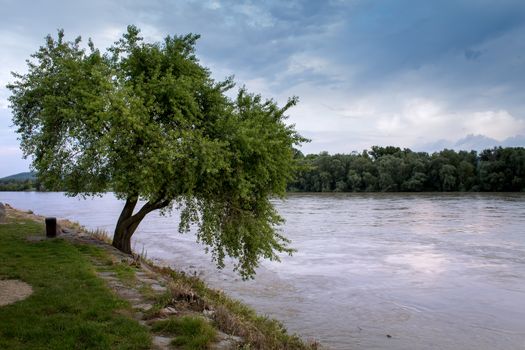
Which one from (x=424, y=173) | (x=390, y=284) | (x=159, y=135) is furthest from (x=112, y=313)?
(x=424, y=173)

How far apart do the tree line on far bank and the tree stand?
67.6 m

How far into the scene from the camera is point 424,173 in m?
104

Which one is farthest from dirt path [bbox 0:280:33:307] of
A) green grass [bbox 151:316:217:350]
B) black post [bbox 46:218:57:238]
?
black post [bbox 46:218:57:238]

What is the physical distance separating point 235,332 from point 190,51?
12.2 metres

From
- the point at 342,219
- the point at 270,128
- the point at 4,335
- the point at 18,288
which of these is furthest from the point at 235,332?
the point at 342,219

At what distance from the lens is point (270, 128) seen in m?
16.8

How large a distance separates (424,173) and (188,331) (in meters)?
103

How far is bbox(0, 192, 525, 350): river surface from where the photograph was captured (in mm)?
14250

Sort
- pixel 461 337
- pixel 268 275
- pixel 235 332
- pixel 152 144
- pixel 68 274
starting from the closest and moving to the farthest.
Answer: pixel 235 332 → pixel 68 274 → pixel 461 337 → pixel 152 144 → pixel 268 275

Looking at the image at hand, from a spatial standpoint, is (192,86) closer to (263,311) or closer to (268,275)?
(263,311)

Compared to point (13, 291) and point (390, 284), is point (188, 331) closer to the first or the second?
point (13, 291)

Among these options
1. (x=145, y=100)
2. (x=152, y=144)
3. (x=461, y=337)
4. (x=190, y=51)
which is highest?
(x=190, y=51)

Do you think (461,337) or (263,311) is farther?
(263,311)

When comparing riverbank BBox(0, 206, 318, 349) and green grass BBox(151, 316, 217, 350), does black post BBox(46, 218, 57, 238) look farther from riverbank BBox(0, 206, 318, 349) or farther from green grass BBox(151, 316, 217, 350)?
green grass BBox(151, 316, 217, 350)
